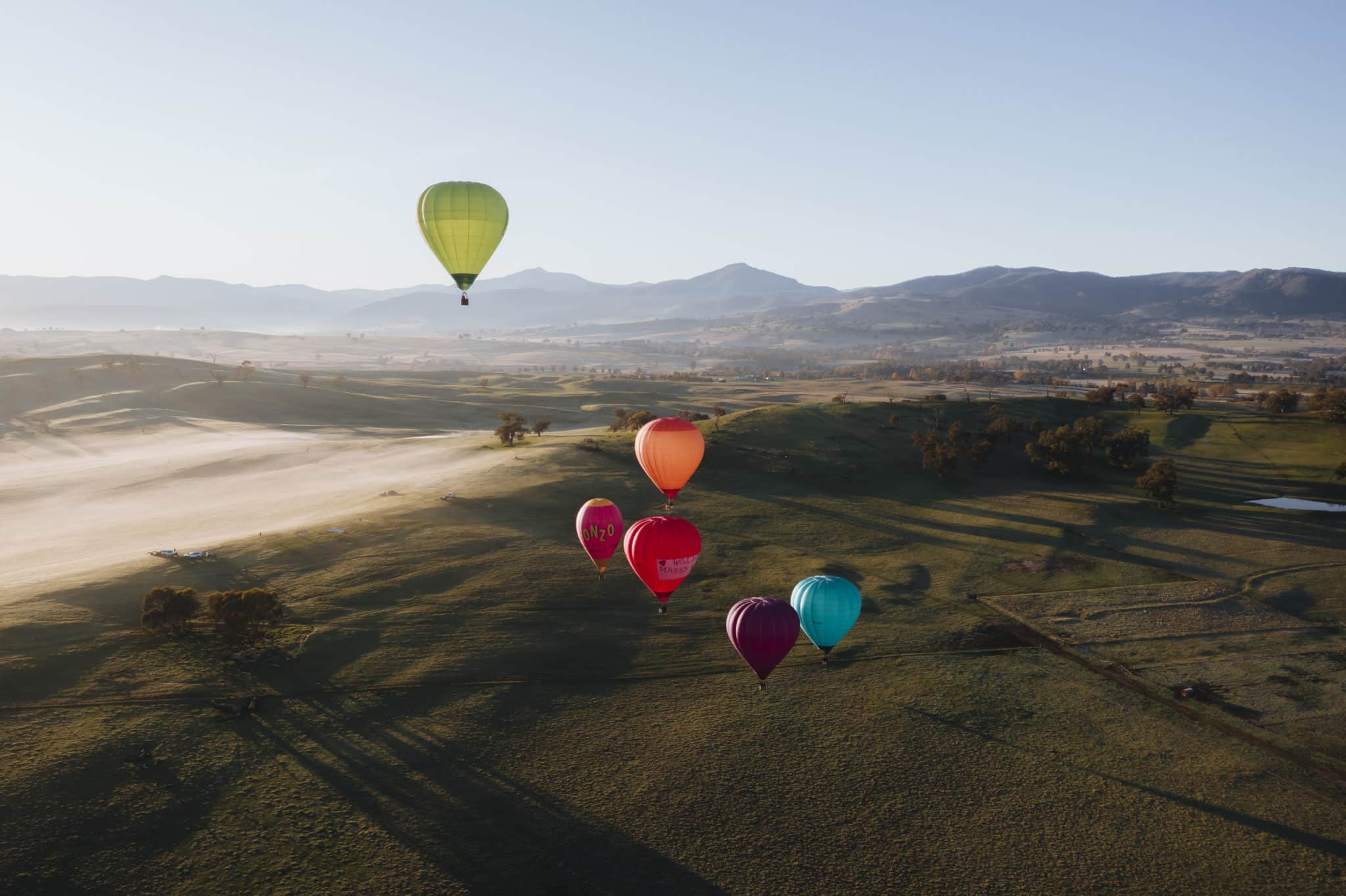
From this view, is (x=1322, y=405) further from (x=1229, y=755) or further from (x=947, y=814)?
(x=947, y=814)

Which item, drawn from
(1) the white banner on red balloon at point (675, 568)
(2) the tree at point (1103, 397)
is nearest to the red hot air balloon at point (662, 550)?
(1) the white banner on red balloon at point (675, 568)

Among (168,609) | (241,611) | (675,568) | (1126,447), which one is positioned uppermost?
(675,568)

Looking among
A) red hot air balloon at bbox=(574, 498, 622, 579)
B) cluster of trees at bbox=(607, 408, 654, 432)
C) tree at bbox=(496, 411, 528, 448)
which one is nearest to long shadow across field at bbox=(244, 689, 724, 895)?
red hot air balloon at bbox=(574, 498, 622, 579)

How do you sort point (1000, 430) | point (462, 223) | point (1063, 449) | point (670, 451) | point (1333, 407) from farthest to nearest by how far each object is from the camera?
point (1333, 407) < point (1000, 430) < point (1063, 449) < point (462, 223) < point (670, 451)

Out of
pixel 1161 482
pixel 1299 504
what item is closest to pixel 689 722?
pixel 1161 482

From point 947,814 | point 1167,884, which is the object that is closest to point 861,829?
point 947,814

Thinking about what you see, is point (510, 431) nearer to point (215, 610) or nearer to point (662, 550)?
point (215, 610)

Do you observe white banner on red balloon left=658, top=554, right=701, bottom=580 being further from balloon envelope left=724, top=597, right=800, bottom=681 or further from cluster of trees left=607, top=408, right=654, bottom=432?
cluster of trees left=607, top=408, right=654, bottom=432
